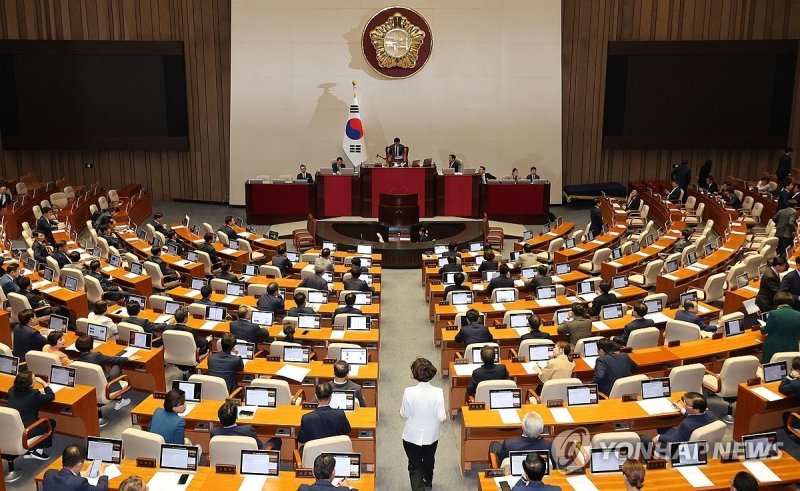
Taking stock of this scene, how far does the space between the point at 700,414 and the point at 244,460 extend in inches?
174

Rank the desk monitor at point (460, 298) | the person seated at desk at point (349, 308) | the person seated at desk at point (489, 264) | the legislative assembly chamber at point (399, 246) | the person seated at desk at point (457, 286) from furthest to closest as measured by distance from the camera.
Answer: the person seated at desk at point (489, 264) < the person seated at desk at point (457, 286) < the desk monitor at point (460, 298) < the person seated at desk at point (349, 308) < the legislative assembly chamber at point (399, 246)

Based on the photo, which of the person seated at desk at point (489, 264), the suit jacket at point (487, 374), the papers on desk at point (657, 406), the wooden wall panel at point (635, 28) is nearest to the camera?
the papers on desk at point (657, 406)

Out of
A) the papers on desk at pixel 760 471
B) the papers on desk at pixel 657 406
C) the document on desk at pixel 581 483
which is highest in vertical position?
the papers on desk at pixel 657 406

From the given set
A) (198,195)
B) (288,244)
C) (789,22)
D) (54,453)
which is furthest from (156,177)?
(789,22)

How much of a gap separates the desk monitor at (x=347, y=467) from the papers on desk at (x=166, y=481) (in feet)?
4.47

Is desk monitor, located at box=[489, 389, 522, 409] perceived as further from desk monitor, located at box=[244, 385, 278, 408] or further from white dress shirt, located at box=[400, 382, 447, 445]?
desk monitor, located at box=[244, 385, 278, 408]

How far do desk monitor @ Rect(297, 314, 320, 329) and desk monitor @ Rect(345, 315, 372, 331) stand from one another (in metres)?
0.47

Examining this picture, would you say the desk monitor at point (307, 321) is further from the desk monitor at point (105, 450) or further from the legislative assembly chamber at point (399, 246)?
the desk monitor at point (105, 450)

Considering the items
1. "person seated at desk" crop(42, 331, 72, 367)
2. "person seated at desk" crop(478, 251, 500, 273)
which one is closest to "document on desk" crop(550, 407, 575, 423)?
"person seated at desk" crop(42, 331, 72, 367)

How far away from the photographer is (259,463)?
689cm

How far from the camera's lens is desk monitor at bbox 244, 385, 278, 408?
8312mm

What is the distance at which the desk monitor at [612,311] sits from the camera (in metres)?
11.4

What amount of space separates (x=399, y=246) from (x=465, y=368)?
886 cm

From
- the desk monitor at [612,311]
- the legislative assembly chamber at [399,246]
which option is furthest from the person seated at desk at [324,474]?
the desk monitor at [612,311]
